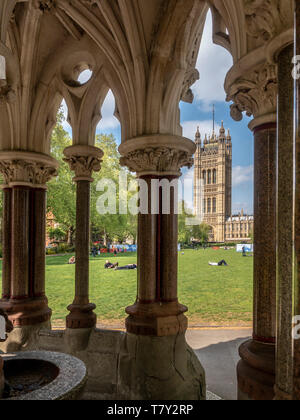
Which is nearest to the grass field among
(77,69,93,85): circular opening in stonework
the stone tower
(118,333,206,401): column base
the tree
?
the tree

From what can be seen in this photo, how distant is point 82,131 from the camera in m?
4.98

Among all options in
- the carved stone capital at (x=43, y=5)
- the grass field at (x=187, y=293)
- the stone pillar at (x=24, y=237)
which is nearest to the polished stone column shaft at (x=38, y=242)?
the stone pillar at (x=24, y=237)

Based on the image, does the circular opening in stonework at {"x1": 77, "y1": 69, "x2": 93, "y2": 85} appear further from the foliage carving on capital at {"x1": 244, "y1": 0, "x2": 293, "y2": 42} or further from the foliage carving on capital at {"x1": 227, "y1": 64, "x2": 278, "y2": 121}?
the foliage carving on capital at {"x1": 244, "y1": 0, "x2": 293, "y2": 42}

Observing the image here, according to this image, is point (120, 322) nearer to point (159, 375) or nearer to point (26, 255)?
point (26, 255)

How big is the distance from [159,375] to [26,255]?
275 cm

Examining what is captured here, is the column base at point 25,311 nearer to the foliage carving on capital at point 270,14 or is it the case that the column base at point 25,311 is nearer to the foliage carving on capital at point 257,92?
the foliage carving on capital at point 257,92

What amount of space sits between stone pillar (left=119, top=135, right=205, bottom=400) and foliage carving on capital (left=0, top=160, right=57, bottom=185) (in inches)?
65.9

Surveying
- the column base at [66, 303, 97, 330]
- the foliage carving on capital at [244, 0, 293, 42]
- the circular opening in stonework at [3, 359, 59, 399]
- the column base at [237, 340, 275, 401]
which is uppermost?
the foliage carving on capital at [244, 0, 293, 42]

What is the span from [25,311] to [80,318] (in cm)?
92

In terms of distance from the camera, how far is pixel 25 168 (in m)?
5.02

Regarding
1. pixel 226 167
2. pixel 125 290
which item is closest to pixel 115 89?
pixel 125 290

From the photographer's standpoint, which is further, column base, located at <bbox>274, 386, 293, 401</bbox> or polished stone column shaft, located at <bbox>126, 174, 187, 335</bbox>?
polished stone column shaft, located at <bbox>126, 174, 187, 335</bbox>

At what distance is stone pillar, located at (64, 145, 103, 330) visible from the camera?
4.75 metres

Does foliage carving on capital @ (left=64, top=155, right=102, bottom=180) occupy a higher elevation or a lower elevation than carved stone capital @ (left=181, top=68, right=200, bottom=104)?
lower
